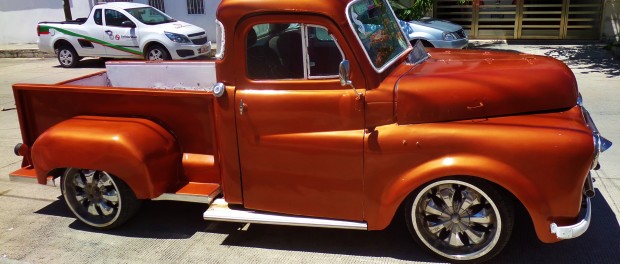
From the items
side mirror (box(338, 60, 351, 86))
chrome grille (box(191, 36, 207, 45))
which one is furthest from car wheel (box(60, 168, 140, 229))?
chrome grille (box(191, 36, 207, 45))

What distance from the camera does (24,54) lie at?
58.1ft

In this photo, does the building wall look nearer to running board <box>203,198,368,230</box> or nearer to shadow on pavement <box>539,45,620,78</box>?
shadow on pavement <box>539,45,620,78</box>

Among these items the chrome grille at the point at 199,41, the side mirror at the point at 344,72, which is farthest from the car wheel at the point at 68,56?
the side mirror at the point at 344,72

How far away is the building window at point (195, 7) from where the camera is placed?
1788cm

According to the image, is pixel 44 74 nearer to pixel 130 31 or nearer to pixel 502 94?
pixel 130 31

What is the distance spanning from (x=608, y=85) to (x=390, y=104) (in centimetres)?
726

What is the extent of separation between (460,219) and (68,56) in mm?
13294

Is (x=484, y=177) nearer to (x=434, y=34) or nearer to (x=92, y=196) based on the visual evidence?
(x=92, y=196)

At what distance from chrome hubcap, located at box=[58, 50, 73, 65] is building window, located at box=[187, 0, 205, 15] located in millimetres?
4631

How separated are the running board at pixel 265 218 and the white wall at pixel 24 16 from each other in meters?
17.1

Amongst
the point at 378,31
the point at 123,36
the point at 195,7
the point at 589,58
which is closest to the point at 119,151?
the point at 378,31

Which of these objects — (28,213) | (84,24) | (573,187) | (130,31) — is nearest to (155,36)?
(130,31)

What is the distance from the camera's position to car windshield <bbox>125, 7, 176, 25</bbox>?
1380 cm

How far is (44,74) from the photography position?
1359cm
